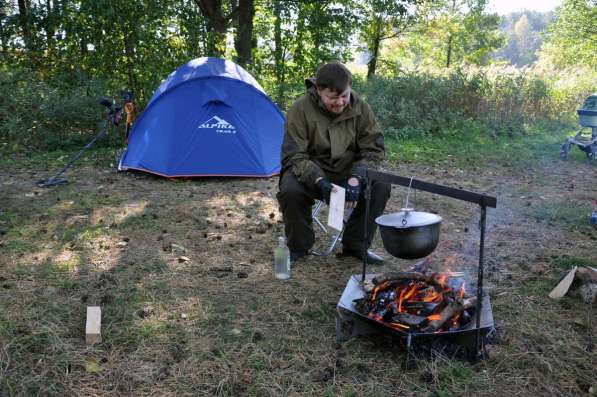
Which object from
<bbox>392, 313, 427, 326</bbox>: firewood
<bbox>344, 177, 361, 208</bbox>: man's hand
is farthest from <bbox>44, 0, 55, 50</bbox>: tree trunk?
<bbox>392, 313, 427, 326</bbox>: firewood

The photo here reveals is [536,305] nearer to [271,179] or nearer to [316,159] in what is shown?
[316,159]

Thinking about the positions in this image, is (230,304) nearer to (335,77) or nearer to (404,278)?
(404,278)

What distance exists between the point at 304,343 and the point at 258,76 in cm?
880

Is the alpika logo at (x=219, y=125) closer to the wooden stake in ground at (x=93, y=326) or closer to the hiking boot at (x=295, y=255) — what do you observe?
the hiking boot at (x=295, y=255)

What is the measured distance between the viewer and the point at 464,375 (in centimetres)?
245

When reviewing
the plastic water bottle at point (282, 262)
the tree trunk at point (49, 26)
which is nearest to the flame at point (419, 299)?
the plastic water bottle at point (282, 262)

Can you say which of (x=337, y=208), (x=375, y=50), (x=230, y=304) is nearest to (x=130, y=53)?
(x=230, y=304)

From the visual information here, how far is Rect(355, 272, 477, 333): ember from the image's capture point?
8.41ft

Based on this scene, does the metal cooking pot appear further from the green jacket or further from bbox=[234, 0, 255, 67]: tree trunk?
bbox=[234, 0, 255, 67]: tree trunk

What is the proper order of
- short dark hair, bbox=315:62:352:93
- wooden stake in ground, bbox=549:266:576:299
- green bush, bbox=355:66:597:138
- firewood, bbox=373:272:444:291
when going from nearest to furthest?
firewood, bbox=373:272:444:291 < wooden stake in ground, bbox=549:266:576:299 < short dark hair, bbox=315:62:352:93 < green bush, bbox=355:66:597:138

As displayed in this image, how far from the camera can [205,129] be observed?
21.2ft

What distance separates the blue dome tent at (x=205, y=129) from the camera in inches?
254

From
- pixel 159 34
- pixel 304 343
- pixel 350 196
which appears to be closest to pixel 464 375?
pixel 304 343

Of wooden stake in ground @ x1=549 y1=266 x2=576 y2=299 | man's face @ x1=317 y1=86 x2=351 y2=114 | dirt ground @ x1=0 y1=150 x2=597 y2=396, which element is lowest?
dirt ground @ x1=0 y1=150 x2=597 y2=396
